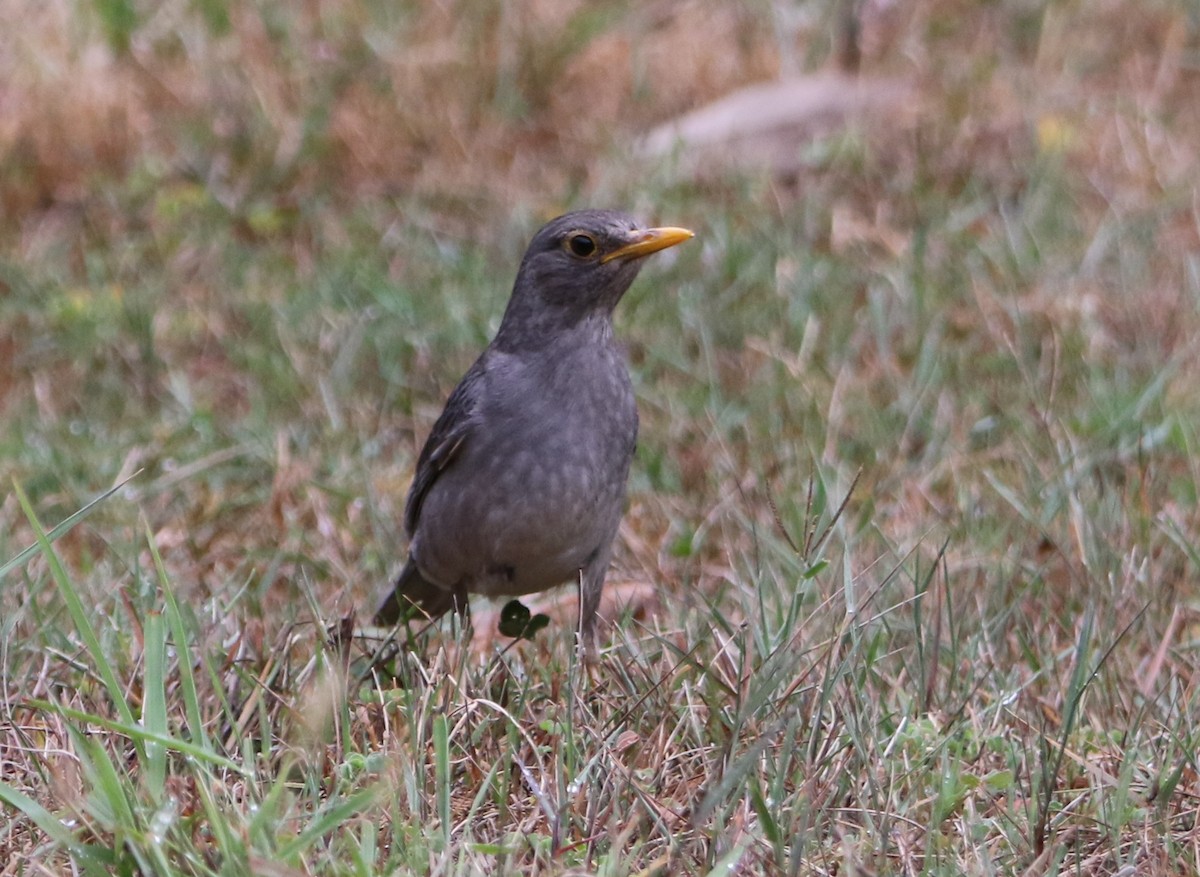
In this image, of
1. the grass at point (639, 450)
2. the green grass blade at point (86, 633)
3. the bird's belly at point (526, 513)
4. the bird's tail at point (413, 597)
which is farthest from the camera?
the bird's tail at point (413, 597)

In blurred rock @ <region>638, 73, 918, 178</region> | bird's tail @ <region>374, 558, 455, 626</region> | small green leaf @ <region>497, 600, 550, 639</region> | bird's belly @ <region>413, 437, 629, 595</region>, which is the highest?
blurred rock @ <region>638, 73, 918, 178</region>

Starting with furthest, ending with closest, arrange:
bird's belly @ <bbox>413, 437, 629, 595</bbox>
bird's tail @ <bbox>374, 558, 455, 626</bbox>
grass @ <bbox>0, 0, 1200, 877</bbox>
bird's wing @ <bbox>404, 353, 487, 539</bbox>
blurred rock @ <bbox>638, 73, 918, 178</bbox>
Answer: blurred rock @ <bbox>638, 73, 918, 178</bbox>
bird's tail @ <bbox>374, 558, 455, 626</bbox>
bird's wing @ <bbox>404, 353, 487, 539</bbox>
bird's belly @ <bbox>413, 437, 629, 595</bbox>
grass @ <bbox>0, 0, 1200, 877</bbox>

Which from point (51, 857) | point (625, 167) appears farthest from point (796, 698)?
point (625, 167)

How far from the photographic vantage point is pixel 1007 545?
4984 millimetres

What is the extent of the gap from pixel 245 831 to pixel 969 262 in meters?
4.79

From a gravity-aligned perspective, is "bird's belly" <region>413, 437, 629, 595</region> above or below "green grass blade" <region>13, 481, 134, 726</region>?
below

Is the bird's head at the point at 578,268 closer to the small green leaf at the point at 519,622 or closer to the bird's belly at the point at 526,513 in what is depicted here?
the bird's belly at the point at 526,513

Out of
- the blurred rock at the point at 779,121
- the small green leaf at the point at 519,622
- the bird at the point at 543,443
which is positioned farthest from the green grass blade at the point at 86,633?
the blurred rock at the point at 779,121

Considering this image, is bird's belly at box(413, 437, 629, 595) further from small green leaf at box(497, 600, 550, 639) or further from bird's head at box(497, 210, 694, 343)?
bird's head at box(497, 210, 694, 343)

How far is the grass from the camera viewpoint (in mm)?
3193

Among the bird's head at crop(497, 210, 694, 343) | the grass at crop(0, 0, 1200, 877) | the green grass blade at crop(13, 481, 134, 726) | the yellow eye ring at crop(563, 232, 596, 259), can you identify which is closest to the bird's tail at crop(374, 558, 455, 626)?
the grass at crop(0, 0, 1200, 877)

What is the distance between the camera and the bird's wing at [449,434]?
457cm

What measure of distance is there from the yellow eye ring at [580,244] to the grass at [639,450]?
0.85 m

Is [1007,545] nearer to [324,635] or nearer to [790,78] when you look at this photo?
[324,635]
